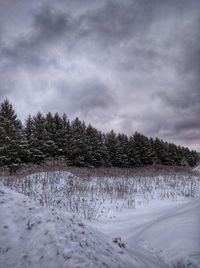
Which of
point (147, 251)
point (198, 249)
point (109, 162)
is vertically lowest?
point (147, 251)

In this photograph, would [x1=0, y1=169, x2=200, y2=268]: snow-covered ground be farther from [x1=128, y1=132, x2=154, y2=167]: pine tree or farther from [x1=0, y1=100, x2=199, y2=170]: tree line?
[x1=128, y1=132, x2=154, y2=167]: pine tree

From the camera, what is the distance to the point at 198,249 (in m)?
3.29

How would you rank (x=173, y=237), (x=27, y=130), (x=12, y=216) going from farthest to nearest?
1. (x=27, y=130)
2. (x=173, y=237)
3. (x=12, y=216)

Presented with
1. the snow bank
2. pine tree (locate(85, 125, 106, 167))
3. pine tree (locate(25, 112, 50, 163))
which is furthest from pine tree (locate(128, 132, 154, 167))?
the snow bank

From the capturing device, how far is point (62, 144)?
31.7 meters

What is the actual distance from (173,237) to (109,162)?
35.0 meters

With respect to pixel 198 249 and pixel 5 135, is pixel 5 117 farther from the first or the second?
pixel 198 249

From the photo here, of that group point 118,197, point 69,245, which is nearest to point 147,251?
point 69,245

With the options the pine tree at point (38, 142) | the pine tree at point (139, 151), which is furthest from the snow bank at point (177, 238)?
the pine tree at point (139, 151)

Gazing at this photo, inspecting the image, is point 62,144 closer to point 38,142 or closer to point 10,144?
point 38,142

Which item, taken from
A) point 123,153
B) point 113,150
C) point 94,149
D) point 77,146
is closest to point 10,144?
point 77,146

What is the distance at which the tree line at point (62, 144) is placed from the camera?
25391 mm

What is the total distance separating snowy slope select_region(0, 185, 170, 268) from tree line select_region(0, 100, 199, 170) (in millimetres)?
21050

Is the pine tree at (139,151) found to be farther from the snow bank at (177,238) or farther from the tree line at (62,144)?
the snow bank at (177,238)
